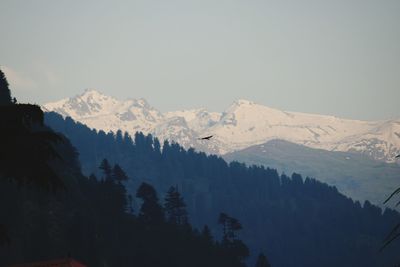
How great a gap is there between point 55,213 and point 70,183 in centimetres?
1585

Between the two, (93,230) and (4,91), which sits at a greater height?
(4,91)

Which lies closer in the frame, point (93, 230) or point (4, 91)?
point (93, 230)

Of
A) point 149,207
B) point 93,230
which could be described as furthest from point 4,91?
point 93,230

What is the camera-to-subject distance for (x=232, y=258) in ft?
465

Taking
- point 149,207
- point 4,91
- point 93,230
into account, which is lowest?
point 93,230

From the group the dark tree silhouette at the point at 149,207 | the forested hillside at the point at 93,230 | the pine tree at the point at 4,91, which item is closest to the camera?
the forested hillside at the point at 93,230

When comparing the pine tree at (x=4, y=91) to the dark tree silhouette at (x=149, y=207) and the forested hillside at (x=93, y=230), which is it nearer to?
the forested hillside at (x=93, y=230)

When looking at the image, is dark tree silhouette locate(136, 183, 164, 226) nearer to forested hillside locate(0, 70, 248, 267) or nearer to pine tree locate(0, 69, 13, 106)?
forested hillside locate(0, 70, 248, 267)

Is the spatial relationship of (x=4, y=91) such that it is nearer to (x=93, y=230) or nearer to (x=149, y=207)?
(x=149, y=207)

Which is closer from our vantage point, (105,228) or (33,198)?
(33,198)

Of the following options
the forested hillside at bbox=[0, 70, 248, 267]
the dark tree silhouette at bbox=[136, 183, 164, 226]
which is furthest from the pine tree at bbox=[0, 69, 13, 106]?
the dark tree silhouette at bbox=[136, 183, 164, 226]

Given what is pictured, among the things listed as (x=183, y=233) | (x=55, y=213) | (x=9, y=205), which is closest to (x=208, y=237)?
(x=183, y=233)

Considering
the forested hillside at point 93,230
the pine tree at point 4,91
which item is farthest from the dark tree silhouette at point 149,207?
the pine tree at point 4,91

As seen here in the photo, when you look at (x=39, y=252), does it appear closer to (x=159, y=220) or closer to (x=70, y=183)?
(x=70, y=183)
